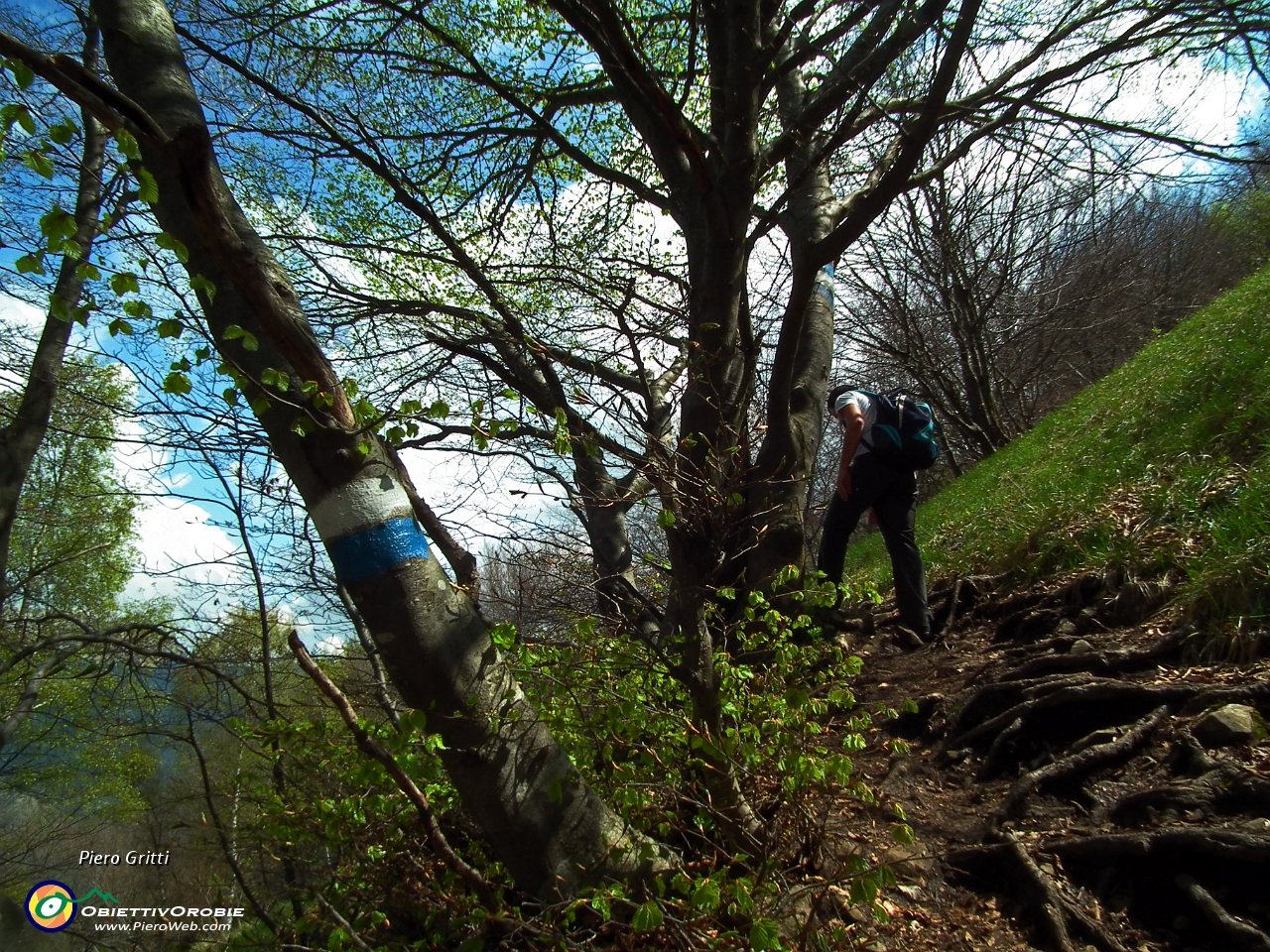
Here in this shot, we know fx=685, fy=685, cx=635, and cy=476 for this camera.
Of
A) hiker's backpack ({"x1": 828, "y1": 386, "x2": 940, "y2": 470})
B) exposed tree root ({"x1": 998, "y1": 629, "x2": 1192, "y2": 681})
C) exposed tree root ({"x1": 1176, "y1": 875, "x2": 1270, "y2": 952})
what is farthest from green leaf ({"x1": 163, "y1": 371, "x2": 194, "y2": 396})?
hiker's backpack ({"x1": 828, "y1": 386, "x2": 940, "y2": 470})

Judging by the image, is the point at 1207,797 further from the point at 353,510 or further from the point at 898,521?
the point at 353,510

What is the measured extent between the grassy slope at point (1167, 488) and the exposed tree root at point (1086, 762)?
0.67 metres

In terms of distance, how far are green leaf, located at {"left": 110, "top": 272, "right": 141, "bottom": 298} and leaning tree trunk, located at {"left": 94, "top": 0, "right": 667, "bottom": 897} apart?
304mm

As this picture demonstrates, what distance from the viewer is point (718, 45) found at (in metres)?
4.16

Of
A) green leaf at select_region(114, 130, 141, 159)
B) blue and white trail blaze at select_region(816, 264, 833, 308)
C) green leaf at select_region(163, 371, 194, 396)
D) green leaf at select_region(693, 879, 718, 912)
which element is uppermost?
blue and white trail blaze at select_region(816, 264, 833, 308)

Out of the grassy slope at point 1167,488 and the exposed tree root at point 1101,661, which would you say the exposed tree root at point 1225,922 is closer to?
the exposed tree root at point 1101,661

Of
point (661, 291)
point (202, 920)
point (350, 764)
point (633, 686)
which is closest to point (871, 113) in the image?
point (661, 291)

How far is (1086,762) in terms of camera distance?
9.11ft

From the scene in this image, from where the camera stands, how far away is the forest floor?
6.99 feet

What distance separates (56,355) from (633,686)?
6.51 m

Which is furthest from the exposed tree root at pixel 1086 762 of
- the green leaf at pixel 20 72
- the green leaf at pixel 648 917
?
the green leaf at pixel 20 72

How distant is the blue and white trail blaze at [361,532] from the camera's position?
2.06 metres

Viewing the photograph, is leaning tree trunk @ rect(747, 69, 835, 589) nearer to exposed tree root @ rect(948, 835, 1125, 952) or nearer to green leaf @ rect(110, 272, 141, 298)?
exposed tree root @ rect(948, 835, 1125, 952)

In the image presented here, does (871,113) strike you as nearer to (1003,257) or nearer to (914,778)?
(914,778)
